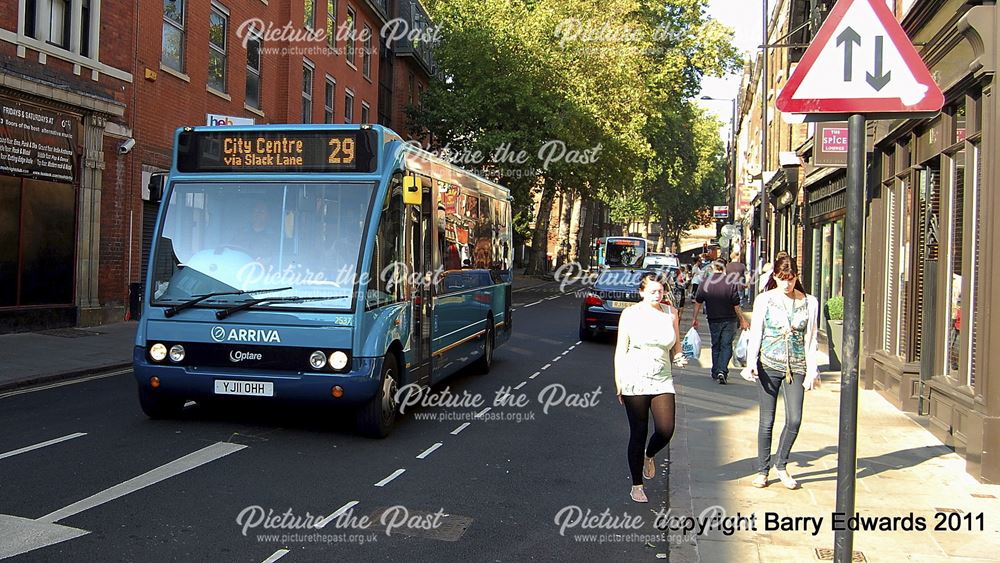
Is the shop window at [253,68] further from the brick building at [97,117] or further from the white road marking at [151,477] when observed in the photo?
the white road marking at [151,477]

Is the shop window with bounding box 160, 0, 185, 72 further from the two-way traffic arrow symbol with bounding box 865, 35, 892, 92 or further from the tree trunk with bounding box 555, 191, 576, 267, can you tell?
the tree trunk with bounding box 555, 191, 576, 267

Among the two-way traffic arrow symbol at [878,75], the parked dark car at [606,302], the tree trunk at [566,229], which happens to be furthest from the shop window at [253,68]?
the tree trunk at [566,229]

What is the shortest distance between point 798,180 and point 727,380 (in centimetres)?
1130

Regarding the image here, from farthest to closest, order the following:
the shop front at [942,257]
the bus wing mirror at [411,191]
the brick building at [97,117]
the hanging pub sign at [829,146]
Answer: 1. the brick building at [97,117]
2. the hanging pub sign at [829,146]
3. the bus wing mirror at [411,191]
4. the shop front at [942,257]

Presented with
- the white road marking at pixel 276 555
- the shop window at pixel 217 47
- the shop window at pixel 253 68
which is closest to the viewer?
the white road marking at pixel 276 555

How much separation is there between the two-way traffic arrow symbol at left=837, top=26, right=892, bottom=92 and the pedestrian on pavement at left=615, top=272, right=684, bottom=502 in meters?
2.77

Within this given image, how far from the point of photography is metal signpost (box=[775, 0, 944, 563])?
12.3 ft

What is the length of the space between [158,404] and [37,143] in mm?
9567

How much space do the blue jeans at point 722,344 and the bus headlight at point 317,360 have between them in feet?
22.4

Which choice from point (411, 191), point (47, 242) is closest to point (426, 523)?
point (411, 191)

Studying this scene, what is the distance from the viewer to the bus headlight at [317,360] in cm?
771

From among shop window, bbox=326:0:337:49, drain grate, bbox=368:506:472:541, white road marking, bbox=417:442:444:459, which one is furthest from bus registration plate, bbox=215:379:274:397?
shop window, bbox=326:0:337:49

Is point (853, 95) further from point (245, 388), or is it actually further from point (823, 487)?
point (245, 388)

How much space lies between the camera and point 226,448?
296 inches
